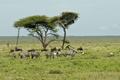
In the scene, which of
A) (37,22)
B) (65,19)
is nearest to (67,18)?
(65,19)

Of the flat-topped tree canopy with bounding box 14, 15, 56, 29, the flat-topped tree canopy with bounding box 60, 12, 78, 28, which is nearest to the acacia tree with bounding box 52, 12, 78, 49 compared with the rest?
the flat-topped tree canopy with bounding box 60, 12, 78, 28

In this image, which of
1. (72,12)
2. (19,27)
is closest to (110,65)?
(72,12)

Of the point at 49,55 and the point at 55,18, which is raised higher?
the point at 55,18

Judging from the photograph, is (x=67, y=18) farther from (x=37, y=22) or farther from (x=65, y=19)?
(x=37, y=22)

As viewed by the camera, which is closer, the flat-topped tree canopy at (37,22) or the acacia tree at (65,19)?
the acacia tree at (65,19)

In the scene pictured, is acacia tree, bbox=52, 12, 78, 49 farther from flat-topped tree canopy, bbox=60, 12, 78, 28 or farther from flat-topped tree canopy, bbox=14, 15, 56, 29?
flat-topped tree canopy, bbox=14, 15, 56, 29

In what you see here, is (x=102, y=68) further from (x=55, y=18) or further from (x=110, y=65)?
A: (x=55, y=18)

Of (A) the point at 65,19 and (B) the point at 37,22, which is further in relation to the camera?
(B) the point at 37,22

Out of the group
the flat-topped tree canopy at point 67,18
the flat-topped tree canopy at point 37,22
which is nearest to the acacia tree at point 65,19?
the flat-topped tree canopy at point 67,18

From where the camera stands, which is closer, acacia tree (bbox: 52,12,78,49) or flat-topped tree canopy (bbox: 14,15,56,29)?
acacia tree (bbox: 52,12,78,49)

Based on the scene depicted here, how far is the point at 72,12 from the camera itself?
127 feet

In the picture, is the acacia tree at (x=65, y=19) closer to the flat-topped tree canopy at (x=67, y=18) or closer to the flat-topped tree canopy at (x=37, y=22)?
the flat-topped tree canopy at (x=67, y=18)

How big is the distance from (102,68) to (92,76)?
3.09 metres

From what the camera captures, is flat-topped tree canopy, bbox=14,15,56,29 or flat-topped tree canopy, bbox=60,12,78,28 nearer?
flat-topped tree canopy, bbox=60,12,78,28
